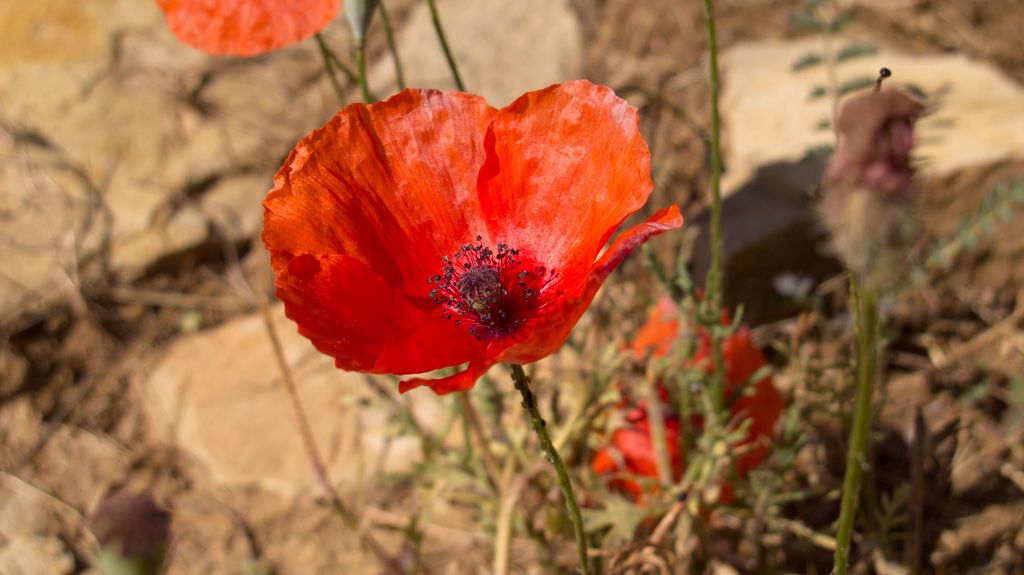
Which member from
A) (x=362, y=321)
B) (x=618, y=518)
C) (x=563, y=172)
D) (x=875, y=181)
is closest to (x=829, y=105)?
(x=618, y=518)

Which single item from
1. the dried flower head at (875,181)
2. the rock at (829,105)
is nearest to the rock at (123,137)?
the rock at (829,105)

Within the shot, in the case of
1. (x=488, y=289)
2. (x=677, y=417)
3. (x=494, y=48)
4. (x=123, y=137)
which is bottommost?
(x=488, y=289)

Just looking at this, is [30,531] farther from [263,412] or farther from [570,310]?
[570,310]

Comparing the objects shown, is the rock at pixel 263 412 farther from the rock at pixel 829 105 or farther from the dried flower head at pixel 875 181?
the dried flower head at pixel 875 181

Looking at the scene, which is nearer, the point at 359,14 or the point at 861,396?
the point at 861,396

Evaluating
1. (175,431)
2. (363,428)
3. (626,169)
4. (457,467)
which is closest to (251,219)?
(175,431)

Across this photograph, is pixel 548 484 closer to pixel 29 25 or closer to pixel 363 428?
pixel 363 428
